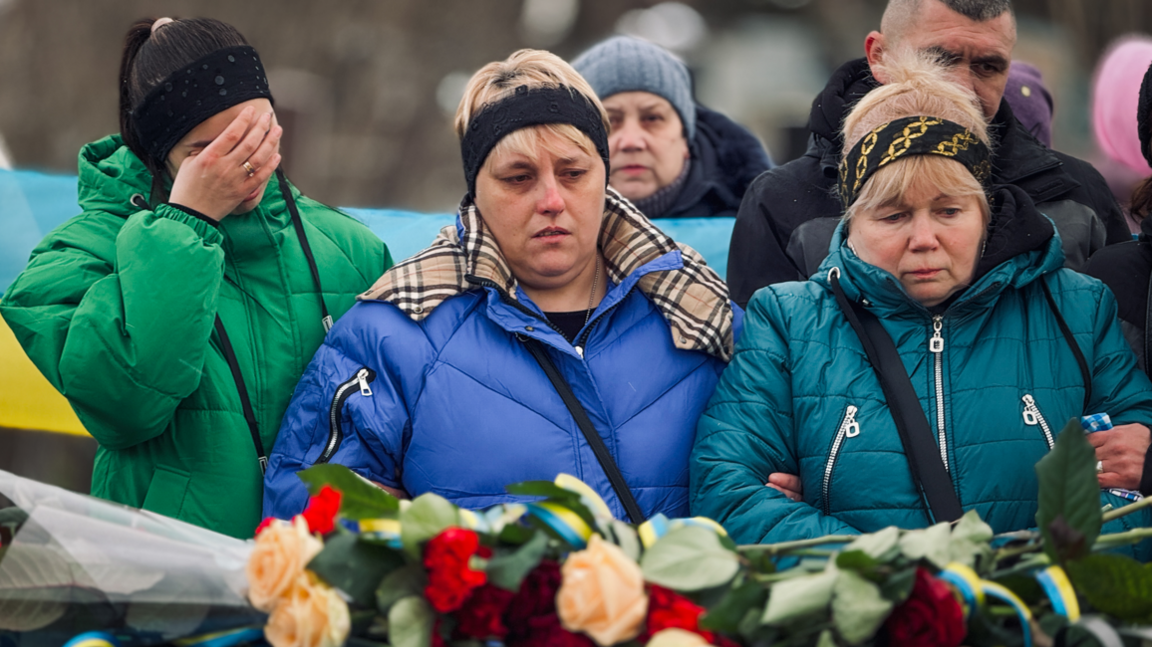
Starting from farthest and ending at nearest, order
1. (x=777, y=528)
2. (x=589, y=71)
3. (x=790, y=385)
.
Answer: (x=589, y=71) < (x=790, y=385) < (x=777, y=528)

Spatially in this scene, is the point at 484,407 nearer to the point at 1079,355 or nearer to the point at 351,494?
the point at 351,494

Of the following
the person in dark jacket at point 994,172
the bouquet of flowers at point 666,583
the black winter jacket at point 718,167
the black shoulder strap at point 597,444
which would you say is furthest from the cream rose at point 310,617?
the black winter jacket at point 718,167

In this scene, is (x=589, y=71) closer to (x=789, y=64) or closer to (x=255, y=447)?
(x=255, y=447)

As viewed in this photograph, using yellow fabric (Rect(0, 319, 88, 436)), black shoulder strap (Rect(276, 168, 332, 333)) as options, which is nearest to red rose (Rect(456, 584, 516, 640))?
black shoulder strap (Rect(276, 168, 332, 333))

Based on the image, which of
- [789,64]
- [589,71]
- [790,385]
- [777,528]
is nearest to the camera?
[777,528]

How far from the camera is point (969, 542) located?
1.65m

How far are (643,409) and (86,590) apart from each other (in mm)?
1180

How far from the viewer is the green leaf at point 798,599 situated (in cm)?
149

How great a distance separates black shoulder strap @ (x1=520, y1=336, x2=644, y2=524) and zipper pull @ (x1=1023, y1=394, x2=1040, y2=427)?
0.78 m

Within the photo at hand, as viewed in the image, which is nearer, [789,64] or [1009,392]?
[1009,392]

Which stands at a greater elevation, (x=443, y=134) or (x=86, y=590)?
(x=443, y=134)

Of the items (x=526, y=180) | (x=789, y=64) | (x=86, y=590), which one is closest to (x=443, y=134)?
(x=789, y=64)

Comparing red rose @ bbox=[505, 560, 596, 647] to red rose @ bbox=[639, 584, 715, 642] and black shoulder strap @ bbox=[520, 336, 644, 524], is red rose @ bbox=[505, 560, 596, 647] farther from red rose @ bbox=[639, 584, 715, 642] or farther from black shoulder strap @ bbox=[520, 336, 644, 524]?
black shoulder strap @ bbox=[520, 336, 644, 524]

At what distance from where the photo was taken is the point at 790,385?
8.01 ft
